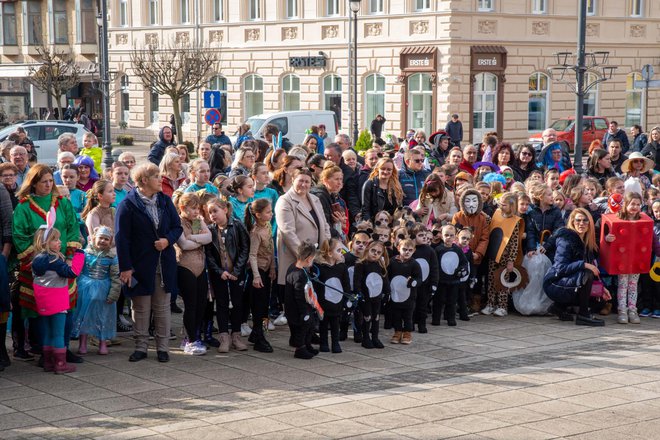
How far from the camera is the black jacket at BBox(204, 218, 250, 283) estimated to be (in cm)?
1112

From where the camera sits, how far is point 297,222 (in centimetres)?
1166

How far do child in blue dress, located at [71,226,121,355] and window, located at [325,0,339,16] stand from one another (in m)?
34.5

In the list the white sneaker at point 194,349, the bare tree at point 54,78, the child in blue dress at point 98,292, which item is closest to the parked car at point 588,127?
the bare tree at point 54,78

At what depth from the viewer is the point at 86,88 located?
59.8m

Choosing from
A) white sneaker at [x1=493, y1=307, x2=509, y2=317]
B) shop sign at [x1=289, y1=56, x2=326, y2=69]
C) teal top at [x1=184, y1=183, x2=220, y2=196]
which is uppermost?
shop sign at [x1=289, y1=56, x2=326, y2=69]

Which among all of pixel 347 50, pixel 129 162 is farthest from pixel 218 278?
pixel 347 50

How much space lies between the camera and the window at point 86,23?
59.6m

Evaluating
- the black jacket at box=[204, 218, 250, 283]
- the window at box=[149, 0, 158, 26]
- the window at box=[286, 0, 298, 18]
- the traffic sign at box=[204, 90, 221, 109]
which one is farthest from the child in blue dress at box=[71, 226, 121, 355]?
the window at box=[149, 0, 158, 26]

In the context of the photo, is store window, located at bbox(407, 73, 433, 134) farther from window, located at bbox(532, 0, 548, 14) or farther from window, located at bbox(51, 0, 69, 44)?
window, located at bbox(51, 0, 69, 44)

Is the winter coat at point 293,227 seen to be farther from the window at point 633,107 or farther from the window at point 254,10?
the window at point 254,10

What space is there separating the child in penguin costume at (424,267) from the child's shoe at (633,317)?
97.8 inches

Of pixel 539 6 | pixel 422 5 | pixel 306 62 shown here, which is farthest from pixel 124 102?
pixel 539 6

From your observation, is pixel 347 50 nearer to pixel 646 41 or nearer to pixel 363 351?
pixel 646 41

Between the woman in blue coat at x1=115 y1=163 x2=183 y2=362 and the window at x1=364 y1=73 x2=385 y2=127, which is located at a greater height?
the window at x1=364 y1=73 x2=385 y2=127
